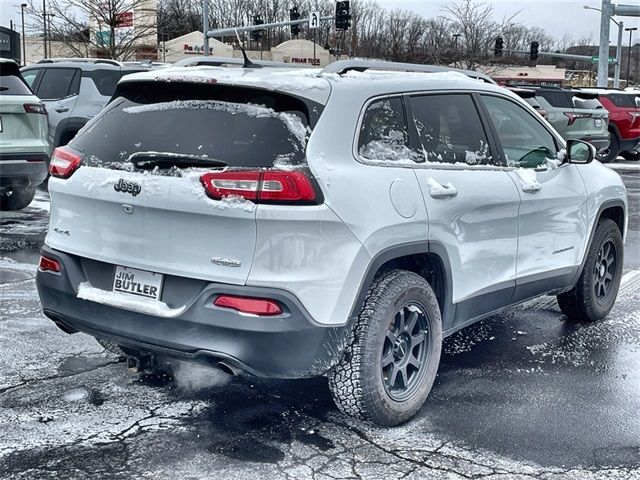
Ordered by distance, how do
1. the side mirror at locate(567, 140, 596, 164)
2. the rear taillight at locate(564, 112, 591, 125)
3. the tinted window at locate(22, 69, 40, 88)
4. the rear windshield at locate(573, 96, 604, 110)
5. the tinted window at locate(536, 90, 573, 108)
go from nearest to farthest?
the side mirror at locate(567, 140, 596, 164) → the tinted window at locate(22, 69, 40, 88) → the rear taillight at locate(564, 112, 591, 125) → the tinted window at locate(536, 90, 573, 108) → the rear windshield at locate(573, 96, 604, 110)

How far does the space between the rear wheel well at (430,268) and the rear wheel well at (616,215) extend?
7.38 ft

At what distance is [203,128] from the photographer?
3.62m

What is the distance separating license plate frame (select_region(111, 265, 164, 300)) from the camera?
354 centimetres

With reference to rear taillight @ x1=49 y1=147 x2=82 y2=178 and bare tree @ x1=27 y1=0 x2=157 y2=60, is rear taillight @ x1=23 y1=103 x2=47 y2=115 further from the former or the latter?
bare tree @ x1=27 y1=0 x2=157 y2=60

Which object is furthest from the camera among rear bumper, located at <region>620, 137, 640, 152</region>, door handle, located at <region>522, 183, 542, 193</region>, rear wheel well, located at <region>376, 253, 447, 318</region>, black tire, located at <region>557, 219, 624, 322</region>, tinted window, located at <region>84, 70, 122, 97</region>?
rear bumper, located at <region>620, 137, 640, 152</region>

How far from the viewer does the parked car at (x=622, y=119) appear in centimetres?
1977

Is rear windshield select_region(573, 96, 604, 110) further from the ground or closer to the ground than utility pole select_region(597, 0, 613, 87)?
closer to the ground

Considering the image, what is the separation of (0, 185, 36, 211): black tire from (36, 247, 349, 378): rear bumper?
7041 millimetres

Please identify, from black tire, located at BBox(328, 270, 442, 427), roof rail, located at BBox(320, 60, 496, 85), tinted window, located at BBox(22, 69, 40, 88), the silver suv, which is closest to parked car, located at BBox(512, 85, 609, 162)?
tinted window, located at BBox(22, 69, 40, 88)

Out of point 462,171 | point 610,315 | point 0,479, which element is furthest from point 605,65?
point 0,479

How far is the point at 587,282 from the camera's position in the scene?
5676 mm

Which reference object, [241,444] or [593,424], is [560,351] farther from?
[241,444]

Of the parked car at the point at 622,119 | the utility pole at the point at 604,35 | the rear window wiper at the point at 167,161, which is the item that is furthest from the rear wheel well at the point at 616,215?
the utility pole at the point at 604,35

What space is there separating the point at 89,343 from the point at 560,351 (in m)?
3.08
